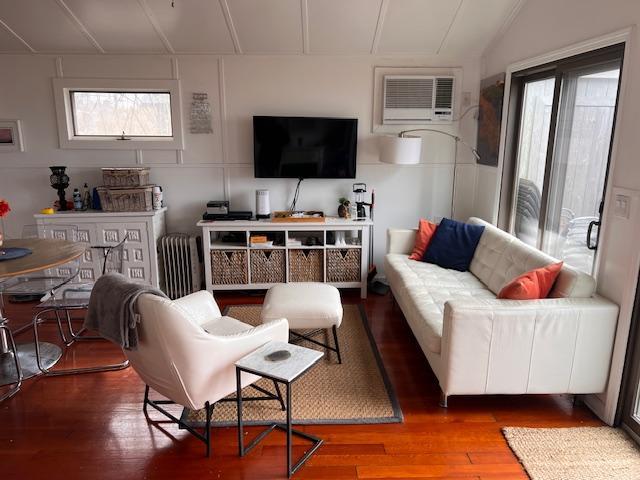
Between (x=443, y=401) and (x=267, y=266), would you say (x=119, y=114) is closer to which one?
(x=267, y=266)

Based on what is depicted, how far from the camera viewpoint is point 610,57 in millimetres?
2574

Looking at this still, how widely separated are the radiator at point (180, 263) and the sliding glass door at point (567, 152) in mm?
2954

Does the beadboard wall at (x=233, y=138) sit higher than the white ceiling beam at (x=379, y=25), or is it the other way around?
the white ceiling beam at (x=379, y=25)

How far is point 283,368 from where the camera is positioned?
1962 millimetres

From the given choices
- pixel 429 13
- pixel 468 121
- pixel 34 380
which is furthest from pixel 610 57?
pixel 34 380

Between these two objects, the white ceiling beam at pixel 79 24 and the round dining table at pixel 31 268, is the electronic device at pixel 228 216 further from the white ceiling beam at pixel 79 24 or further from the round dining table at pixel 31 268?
the white ceiling beam at pixel 79 24

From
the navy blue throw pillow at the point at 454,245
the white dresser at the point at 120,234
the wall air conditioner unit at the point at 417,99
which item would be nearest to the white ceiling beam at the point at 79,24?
the white dresser at the point at 120,234

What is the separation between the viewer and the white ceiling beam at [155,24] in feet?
11.7

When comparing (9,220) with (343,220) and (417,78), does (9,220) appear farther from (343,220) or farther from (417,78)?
(417,78)

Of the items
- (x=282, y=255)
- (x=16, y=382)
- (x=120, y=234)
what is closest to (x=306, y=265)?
(x=282, y=255)

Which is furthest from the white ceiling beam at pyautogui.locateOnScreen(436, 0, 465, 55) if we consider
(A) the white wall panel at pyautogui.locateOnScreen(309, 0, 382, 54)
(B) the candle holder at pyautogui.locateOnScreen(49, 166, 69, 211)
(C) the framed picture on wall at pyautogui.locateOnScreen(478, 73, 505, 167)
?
(B) the candle holder at pyautogui.locateOnScreen(49, 166, 69, 211)

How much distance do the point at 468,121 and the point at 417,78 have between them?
0.66 meters

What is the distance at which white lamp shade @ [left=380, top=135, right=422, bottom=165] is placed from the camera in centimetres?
404

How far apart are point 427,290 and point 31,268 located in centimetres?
251
